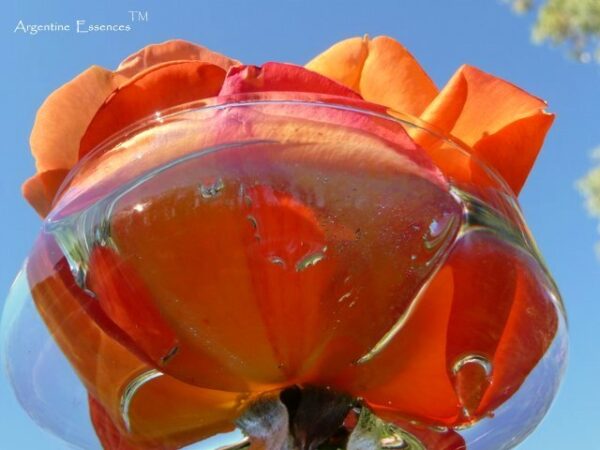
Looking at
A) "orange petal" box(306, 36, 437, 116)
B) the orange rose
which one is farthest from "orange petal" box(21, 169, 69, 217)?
"orange petal" box(306, 36, 437, 116)

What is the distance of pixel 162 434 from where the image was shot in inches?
12.0

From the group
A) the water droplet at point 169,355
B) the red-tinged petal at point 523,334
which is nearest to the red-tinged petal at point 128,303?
the water droplet at point 169,355

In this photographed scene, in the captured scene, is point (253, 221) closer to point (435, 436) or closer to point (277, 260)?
point (277, 260)

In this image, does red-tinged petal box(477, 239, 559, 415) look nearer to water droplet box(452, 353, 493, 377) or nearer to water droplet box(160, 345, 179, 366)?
water droplet box(452, 353, 493, 377)

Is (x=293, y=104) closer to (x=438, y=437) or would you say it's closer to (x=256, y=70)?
(x=256, y=70)

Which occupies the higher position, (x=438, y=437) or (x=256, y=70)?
(x=256, y=70)

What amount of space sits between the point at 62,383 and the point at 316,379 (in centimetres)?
9

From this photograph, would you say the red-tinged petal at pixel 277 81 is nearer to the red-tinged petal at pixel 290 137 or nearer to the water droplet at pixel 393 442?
the red-tinged petal at pixel 290 137

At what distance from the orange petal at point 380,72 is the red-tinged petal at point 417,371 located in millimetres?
76

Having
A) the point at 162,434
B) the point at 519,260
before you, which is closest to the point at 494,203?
the point at 519,260

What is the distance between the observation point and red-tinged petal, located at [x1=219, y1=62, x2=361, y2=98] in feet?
0.86

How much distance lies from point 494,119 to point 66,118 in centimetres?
15

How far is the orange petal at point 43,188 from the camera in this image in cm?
31

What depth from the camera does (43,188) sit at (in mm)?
308
